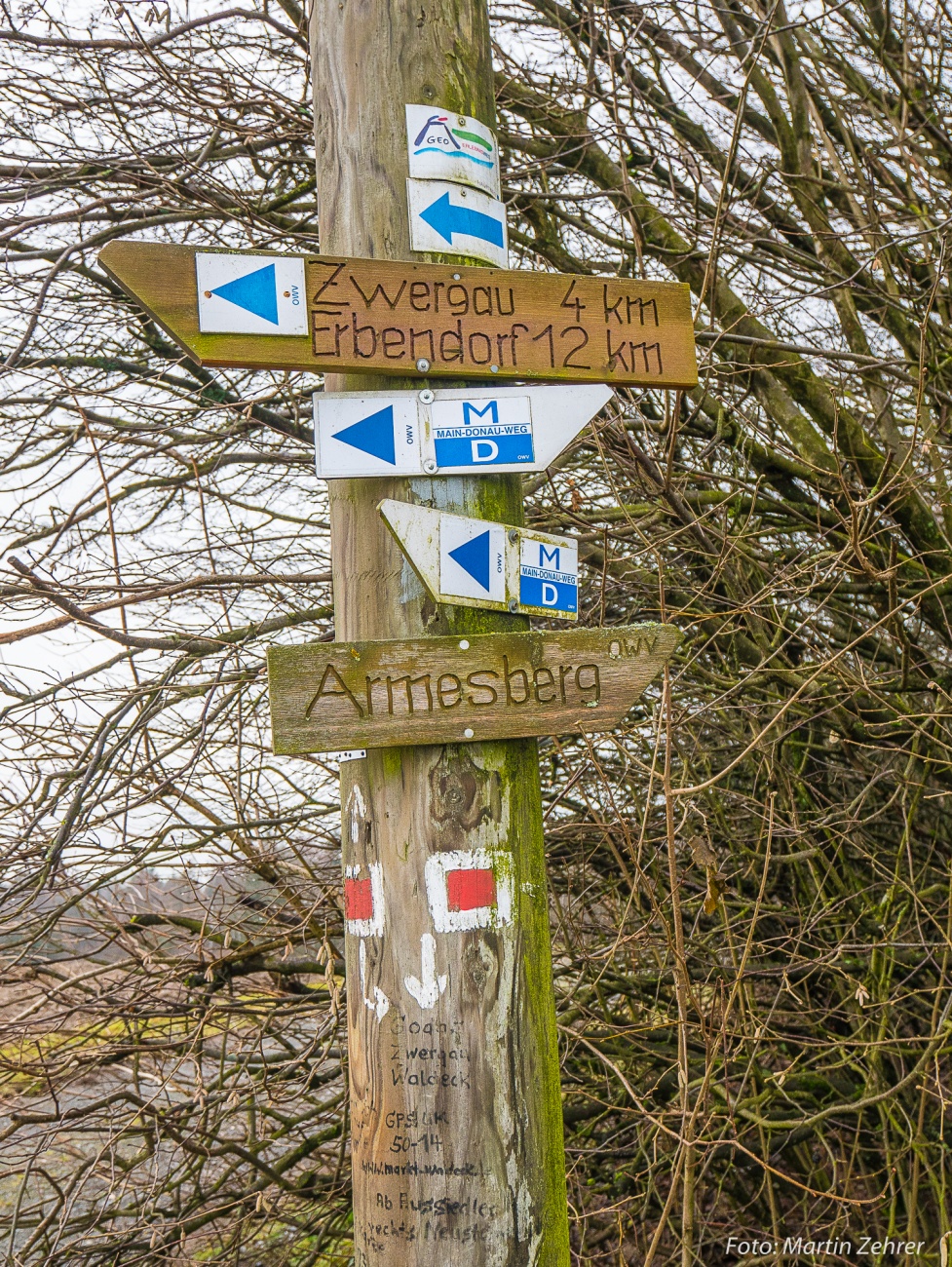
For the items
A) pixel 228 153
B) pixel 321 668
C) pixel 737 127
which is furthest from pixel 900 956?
pixel 228 153

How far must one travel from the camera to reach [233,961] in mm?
3715

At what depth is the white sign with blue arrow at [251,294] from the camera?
5.27ft

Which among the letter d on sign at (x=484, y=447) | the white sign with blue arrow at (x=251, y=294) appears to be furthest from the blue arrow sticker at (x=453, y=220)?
the letter d on sign at (x=484, y=447)

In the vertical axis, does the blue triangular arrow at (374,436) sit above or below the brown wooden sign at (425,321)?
below

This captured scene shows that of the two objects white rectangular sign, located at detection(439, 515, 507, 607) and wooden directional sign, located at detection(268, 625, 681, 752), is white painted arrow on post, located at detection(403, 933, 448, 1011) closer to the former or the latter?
wooden directional sign, located at detection(268, 625, 681, 752)

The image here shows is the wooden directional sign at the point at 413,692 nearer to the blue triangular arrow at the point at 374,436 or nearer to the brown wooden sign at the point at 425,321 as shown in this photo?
the blue triangular arrow at the point at 374,436

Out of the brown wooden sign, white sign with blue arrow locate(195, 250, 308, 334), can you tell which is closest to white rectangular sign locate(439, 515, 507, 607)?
the brown wooden sign

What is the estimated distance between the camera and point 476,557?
1660 millimetres

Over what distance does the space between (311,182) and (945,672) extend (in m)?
3.02

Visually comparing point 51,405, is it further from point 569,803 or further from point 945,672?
point 945,672

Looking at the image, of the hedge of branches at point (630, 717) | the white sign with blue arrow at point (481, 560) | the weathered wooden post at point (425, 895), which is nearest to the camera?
the weathered wooden post at point (425, 895)

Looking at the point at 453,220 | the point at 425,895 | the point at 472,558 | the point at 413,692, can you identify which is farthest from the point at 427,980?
the point at 453,220

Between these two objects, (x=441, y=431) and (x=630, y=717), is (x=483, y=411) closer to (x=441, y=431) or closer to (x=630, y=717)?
(x=441, y=431)

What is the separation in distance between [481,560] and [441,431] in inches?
8.4
